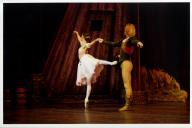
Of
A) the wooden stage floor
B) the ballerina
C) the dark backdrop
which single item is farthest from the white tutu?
the dark backdrop

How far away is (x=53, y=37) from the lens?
3660 millimetres

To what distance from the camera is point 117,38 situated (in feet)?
12.0

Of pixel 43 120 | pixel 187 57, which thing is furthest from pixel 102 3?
pixel 43 120

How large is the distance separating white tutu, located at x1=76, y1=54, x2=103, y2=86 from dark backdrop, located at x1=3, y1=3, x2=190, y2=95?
0.32 m

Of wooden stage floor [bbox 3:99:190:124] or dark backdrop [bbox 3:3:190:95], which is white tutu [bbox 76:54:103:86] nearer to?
wooden stage floor [bbox 3:99:190:124]

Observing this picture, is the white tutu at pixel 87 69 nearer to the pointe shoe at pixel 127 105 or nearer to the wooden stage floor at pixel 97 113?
the wooden stage floor at pixel 97 113

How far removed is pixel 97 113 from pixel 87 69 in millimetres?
390

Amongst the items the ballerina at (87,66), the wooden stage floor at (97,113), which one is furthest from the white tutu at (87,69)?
the wooden stage floor at (97,113)

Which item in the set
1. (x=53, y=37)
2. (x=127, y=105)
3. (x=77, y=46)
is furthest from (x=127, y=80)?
(x=53, y=37)

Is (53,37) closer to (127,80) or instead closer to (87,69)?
(87,69)

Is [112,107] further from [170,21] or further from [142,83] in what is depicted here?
[170,21]

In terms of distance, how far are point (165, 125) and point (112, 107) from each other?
47cm

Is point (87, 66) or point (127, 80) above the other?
point (87, 66)

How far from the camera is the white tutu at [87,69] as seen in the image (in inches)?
144
